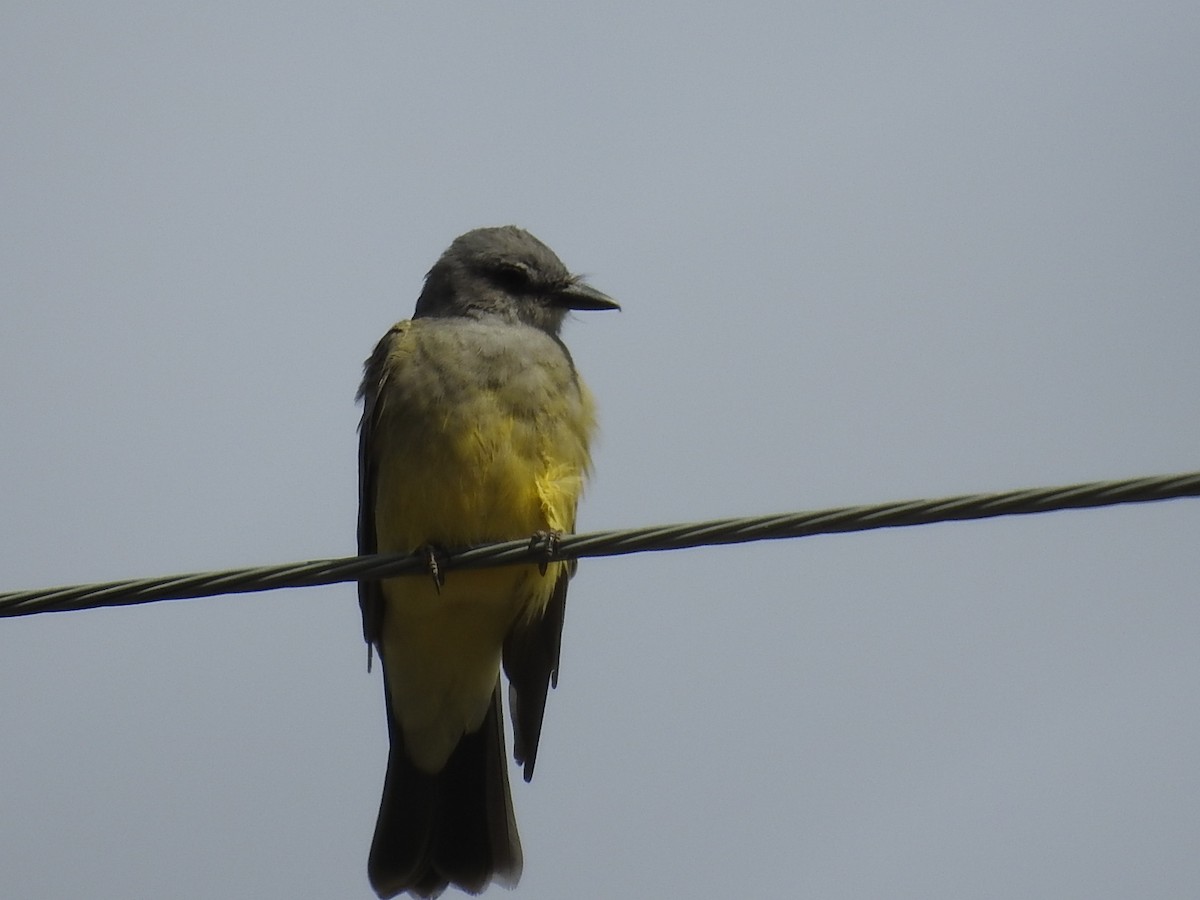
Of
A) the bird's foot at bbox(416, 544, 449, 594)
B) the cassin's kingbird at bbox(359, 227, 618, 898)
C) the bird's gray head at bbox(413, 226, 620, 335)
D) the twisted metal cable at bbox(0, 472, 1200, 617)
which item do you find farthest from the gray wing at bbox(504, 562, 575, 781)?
the twisted metal cable at bbox(0, 472, 1200, 617)

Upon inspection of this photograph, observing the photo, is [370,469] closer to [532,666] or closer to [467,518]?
[467,518]

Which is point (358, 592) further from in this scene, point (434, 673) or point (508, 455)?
point (508, 455)

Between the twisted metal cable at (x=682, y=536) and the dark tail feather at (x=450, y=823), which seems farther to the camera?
the dark tail feather at (x=450, y=823)

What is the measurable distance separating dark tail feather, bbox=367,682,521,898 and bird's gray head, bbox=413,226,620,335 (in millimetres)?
1765

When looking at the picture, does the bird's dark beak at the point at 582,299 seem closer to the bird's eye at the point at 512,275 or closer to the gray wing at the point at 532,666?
the bird's eye at the point at 512,275

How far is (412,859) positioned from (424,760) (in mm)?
435

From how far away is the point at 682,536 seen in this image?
4.21 m

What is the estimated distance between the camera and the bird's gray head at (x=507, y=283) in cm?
717

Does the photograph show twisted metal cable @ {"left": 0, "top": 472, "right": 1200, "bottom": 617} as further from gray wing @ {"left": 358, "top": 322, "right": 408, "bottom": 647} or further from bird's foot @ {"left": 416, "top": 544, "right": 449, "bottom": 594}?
gray wing @ {"left": 358, "top": 322, "right": 408, "bottom": 647}

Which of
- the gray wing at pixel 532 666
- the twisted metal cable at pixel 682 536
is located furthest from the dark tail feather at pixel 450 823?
the twisted metal cable at pixel 682 536

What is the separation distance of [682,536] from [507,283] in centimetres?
329

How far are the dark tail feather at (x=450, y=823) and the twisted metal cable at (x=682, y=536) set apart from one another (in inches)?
93.7

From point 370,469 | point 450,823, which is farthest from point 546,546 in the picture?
point 450,823

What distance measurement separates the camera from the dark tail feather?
695 cm
